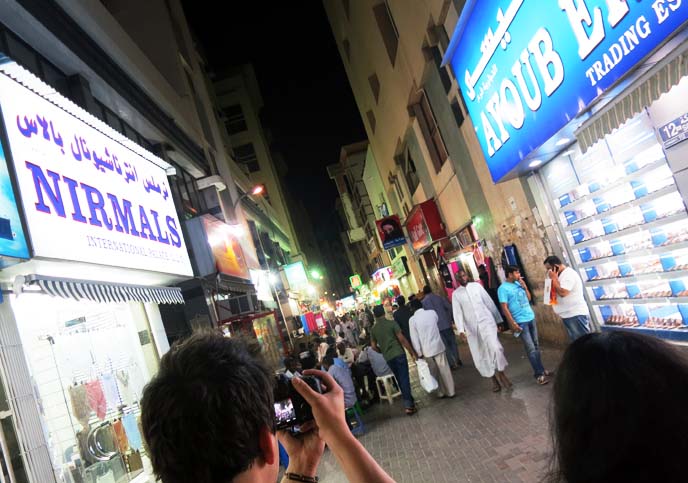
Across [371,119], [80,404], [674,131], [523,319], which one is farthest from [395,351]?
[371,119]

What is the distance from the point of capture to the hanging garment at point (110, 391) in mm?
5859

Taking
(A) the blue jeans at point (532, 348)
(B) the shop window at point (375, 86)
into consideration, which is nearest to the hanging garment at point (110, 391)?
(A) the blue jeans at point (532, 348)

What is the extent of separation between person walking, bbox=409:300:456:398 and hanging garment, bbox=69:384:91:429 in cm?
610

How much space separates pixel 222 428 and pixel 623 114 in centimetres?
580

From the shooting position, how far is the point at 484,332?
8.59 meters

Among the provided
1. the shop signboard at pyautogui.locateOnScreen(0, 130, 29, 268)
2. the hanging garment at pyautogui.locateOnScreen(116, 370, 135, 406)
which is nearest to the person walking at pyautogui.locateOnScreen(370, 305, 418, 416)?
the hanging garment at pyautogui.locateOnScreen(116, 370, 135, 406)

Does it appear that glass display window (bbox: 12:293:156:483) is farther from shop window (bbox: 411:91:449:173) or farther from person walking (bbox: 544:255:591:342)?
shop window (bbox: 411:91:449:173)

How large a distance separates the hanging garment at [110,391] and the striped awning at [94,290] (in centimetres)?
107

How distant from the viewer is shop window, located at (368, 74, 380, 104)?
77.2 ft

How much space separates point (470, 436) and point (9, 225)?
6.06 m

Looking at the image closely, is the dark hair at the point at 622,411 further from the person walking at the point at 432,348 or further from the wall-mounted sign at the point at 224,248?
the wall-mounted sign at the point at 224,248

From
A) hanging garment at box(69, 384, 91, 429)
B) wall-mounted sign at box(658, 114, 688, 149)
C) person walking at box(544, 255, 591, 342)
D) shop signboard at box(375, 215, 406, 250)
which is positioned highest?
shop signboard at box(375, 215, 406, 250)

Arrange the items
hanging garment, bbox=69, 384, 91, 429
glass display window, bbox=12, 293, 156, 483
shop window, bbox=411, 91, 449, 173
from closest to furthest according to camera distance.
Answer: glass display window, bbox=12, 293, 156, 483 → hanging garment, bbox=69, 384, 91, 429 → shop window, bbox=411, 91, 449, 173

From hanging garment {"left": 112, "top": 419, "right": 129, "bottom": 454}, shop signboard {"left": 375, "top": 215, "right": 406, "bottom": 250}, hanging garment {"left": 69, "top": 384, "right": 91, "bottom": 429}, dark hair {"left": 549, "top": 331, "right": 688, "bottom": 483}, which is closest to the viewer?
dark hair {"left": 549, "top": 331, "right": 688, "bottom": 483}
